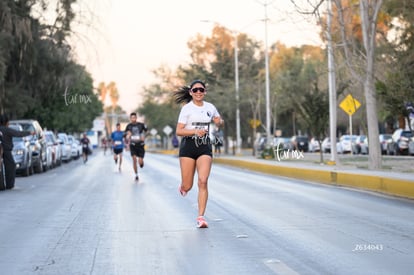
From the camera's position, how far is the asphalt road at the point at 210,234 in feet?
25.8

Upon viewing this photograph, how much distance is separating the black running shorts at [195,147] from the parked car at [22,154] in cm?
1578

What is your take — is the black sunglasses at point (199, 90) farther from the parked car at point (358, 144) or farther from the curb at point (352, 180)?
the parked car at point (358, 144)

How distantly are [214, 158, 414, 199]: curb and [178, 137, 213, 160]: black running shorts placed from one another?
20.6 feet

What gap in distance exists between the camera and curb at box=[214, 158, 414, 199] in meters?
16.3

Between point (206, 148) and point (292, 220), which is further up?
point (206, 148)

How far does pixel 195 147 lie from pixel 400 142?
35350 millimetres

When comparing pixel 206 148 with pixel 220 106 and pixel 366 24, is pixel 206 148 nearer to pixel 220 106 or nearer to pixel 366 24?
pixel 366 24

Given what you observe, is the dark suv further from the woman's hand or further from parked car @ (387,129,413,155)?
parked car @ (387,129,413,155)

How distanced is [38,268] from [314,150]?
A: 189 feet

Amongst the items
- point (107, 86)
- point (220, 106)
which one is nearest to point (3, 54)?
point (220, 106)

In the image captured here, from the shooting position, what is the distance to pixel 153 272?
7.49 meters

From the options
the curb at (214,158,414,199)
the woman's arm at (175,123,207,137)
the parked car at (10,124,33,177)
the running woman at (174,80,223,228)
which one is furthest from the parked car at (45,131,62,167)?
the woman's arm at (175,123,207,137)

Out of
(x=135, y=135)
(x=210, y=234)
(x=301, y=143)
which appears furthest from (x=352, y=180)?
(x=301, y=143)

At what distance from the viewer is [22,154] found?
1037 inches
